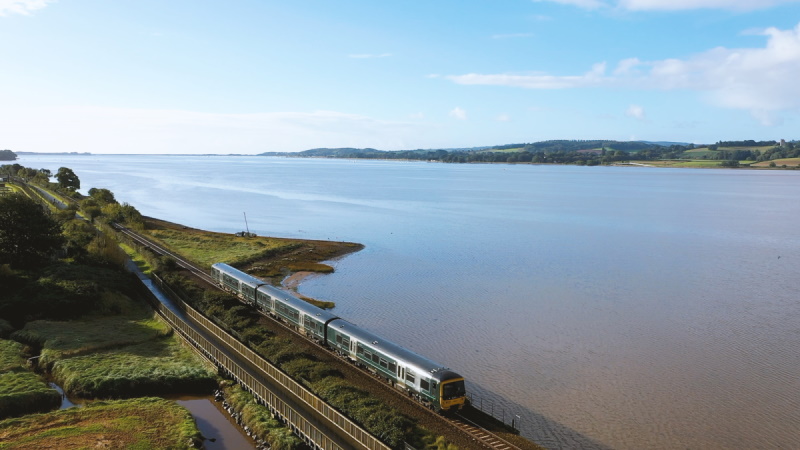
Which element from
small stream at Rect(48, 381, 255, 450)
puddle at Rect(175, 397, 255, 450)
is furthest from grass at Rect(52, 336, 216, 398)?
puddle at Rect(175, 397, 255, 450)

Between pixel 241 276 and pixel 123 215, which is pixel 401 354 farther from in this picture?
pixel 123 215

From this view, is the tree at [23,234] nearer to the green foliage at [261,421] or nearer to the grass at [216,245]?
the grass at [216,245]

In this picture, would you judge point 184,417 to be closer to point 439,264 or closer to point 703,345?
point 703,345

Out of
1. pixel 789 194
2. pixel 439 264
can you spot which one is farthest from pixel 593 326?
pixel 789 194

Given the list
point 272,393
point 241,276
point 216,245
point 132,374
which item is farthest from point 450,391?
point 216,245

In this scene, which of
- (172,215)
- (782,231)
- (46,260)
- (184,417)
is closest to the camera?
(184,417)

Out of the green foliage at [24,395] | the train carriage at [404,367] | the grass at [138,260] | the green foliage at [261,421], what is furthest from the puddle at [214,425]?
the grass at [138,260]
